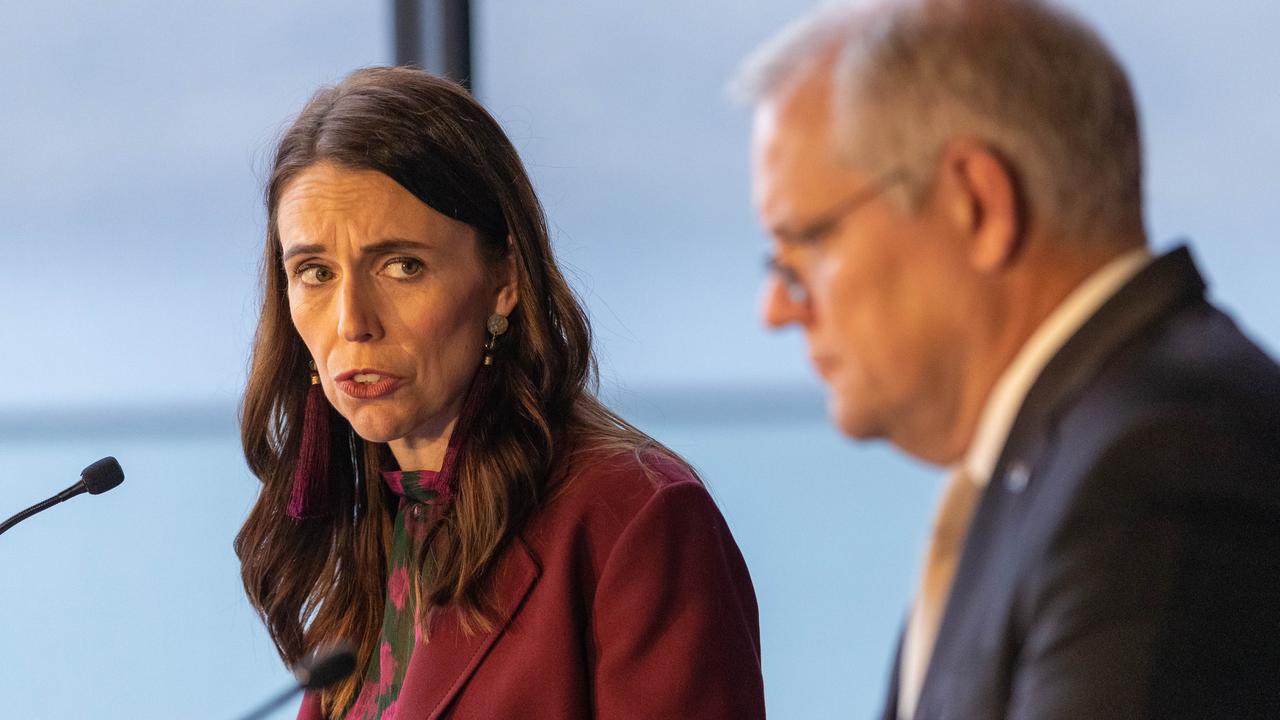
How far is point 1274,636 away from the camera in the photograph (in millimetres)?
822

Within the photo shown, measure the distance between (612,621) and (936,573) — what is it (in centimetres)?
74

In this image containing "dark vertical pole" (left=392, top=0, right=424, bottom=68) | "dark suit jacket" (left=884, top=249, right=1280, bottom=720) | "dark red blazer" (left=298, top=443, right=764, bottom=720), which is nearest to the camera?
"dark suit jacket" (left=884, top=249, right=1280, bottom=720)

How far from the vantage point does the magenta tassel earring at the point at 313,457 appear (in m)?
1.98

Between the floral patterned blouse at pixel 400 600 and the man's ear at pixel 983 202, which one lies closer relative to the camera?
the man's ear at pixel 983 202

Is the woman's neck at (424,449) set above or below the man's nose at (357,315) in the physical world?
below

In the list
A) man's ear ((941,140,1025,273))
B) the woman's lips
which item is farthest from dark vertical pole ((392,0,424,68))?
man's ear ((941,140,1025,273))

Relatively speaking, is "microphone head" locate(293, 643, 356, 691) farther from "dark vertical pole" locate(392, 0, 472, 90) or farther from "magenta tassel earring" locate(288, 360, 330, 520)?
"dark vertical pole" locate(392, 0, 472, 90)

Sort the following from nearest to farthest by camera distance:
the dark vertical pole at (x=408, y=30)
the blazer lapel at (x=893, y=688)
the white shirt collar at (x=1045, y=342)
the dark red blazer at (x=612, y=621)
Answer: the white shirt collar at (x=1045, y=342)
the blazer lapel at (x=893, y=688)
the dark red blazer at (x=612, y=621)
the dark vertical pole at (x=408, y=30)

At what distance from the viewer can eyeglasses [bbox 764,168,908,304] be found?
902 mm

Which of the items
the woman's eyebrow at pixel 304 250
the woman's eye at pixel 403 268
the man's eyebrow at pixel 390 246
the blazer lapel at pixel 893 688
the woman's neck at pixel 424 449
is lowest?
the woman's neck at pixel 424 449

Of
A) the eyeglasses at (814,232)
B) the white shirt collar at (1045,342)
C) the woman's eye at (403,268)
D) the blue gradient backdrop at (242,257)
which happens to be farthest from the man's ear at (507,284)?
the white shirt collar at (1045,342)

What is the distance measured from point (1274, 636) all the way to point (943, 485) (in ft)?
0.84

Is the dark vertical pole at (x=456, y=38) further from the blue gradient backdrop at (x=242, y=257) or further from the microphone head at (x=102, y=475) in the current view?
the microphone head at (x=102, y=475)

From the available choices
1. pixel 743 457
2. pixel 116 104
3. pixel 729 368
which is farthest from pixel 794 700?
pixel 116 104
